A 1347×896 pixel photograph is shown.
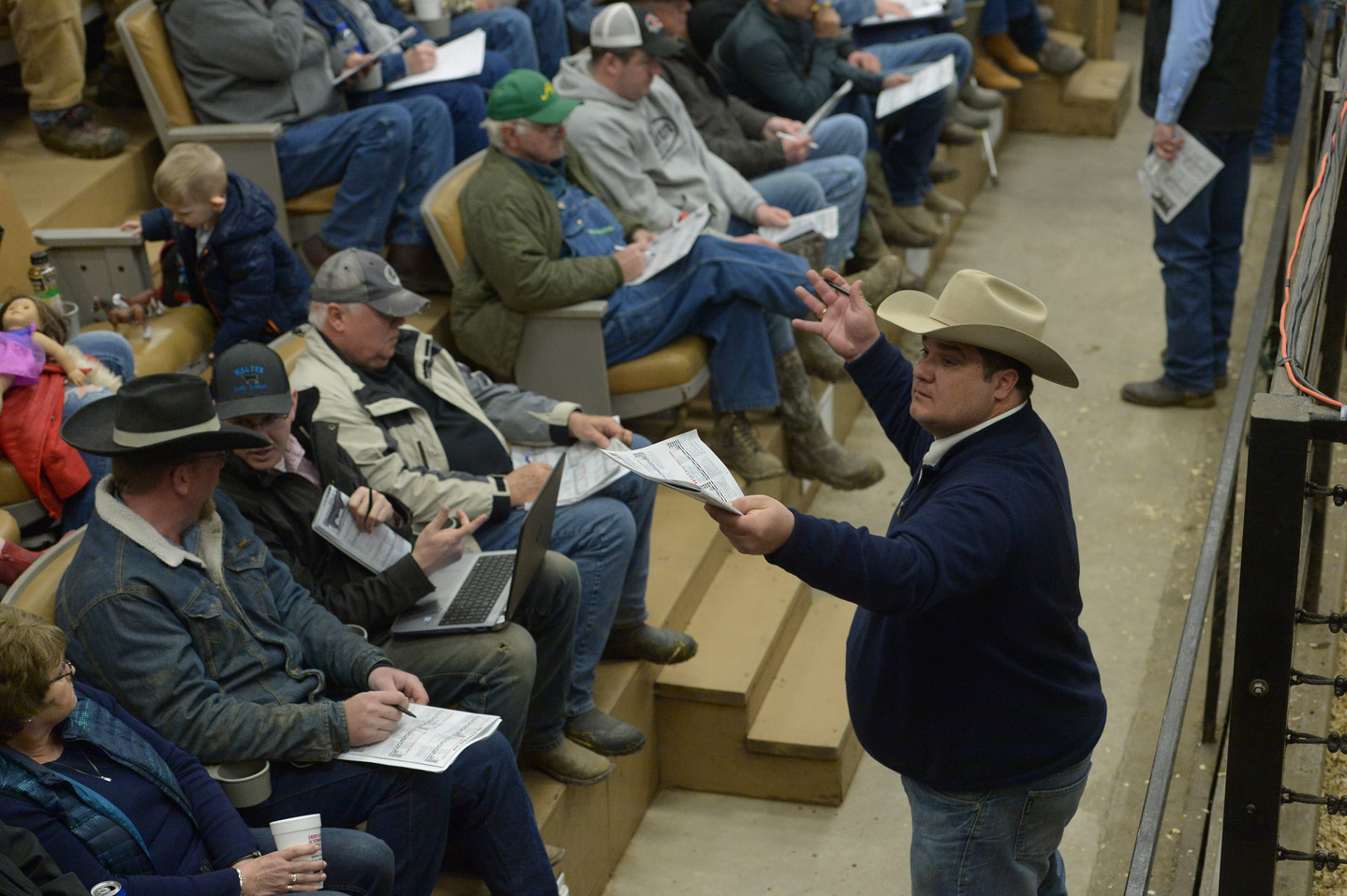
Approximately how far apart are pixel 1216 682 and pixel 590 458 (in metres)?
1.81

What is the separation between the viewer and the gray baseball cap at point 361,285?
11.7 ft

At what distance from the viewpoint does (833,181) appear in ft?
19.3

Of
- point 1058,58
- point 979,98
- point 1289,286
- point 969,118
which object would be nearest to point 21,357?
point 1289,286

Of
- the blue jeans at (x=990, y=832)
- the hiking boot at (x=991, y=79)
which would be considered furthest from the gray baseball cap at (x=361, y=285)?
the hiking boot at (x=991, y=79)

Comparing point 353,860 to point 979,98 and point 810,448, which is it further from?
point 979,98

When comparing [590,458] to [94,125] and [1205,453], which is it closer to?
[94,125]

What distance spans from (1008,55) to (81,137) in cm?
574

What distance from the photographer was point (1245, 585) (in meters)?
2.22

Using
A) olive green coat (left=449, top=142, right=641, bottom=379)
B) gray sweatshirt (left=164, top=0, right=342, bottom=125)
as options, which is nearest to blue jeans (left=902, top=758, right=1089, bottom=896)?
olive green coat (left=449, top=142, right=641, bottom=379)

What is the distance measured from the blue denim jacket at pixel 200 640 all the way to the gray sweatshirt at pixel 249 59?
7.57 feet

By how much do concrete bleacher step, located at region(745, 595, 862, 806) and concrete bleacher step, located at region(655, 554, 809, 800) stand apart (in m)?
0.03

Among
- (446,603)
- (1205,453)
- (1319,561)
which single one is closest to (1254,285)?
(1205,453)

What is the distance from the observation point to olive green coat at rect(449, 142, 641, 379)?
4461 millimetres

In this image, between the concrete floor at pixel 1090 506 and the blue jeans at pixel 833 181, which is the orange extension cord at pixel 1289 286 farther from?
the blue jeans at pixel 833 181
